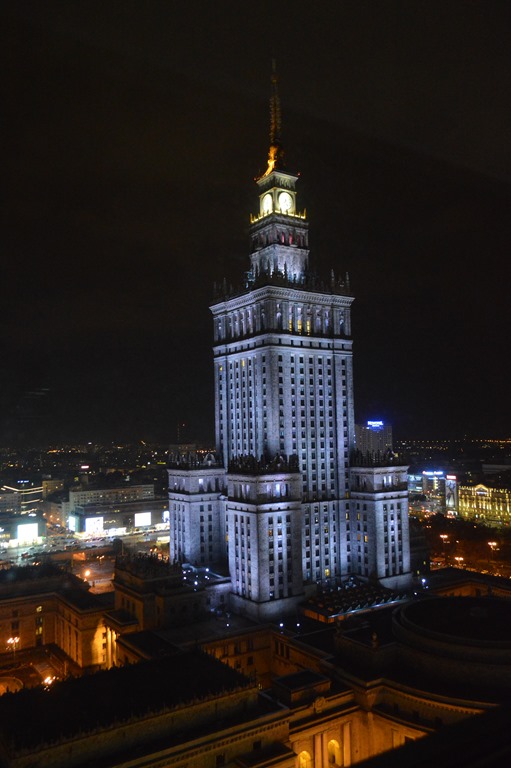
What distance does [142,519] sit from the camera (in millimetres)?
165875

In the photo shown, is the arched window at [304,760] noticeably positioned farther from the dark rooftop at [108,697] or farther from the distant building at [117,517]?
the distant building at [117,517]

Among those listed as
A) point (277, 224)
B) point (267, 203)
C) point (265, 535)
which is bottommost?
point (265, 535)

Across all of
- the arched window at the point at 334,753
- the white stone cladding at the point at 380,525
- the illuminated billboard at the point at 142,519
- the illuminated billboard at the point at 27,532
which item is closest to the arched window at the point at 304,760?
the arched window at the point at 334,753

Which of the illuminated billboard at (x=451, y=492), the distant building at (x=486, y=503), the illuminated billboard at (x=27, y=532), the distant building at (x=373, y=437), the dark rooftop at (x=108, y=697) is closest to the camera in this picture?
the dark rooftop at (x=108, y=697)

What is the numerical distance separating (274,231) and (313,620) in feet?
181

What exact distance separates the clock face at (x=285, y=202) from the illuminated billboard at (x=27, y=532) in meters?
104

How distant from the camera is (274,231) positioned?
91.2 meters

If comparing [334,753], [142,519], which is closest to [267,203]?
[334,753]

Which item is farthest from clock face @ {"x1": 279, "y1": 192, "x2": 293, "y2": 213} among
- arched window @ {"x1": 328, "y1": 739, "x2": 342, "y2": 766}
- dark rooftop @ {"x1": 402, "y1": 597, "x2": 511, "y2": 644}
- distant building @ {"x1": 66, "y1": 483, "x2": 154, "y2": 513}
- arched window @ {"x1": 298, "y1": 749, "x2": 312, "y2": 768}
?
distant building @ {"x1": 66, "y1": 483, "x2": 154, "y2": 513}

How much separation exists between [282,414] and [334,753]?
4203 centimetres

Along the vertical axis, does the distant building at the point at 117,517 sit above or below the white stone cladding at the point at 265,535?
below

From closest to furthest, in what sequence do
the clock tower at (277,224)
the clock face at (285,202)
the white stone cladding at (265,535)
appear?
the white stone cladding at (265,535) < the clock tower at (277,224) < the clock face at (285,202)

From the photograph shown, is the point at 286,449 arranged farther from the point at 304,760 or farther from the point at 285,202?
the point at 304,760

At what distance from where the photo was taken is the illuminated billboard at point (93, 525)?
6304 inches
